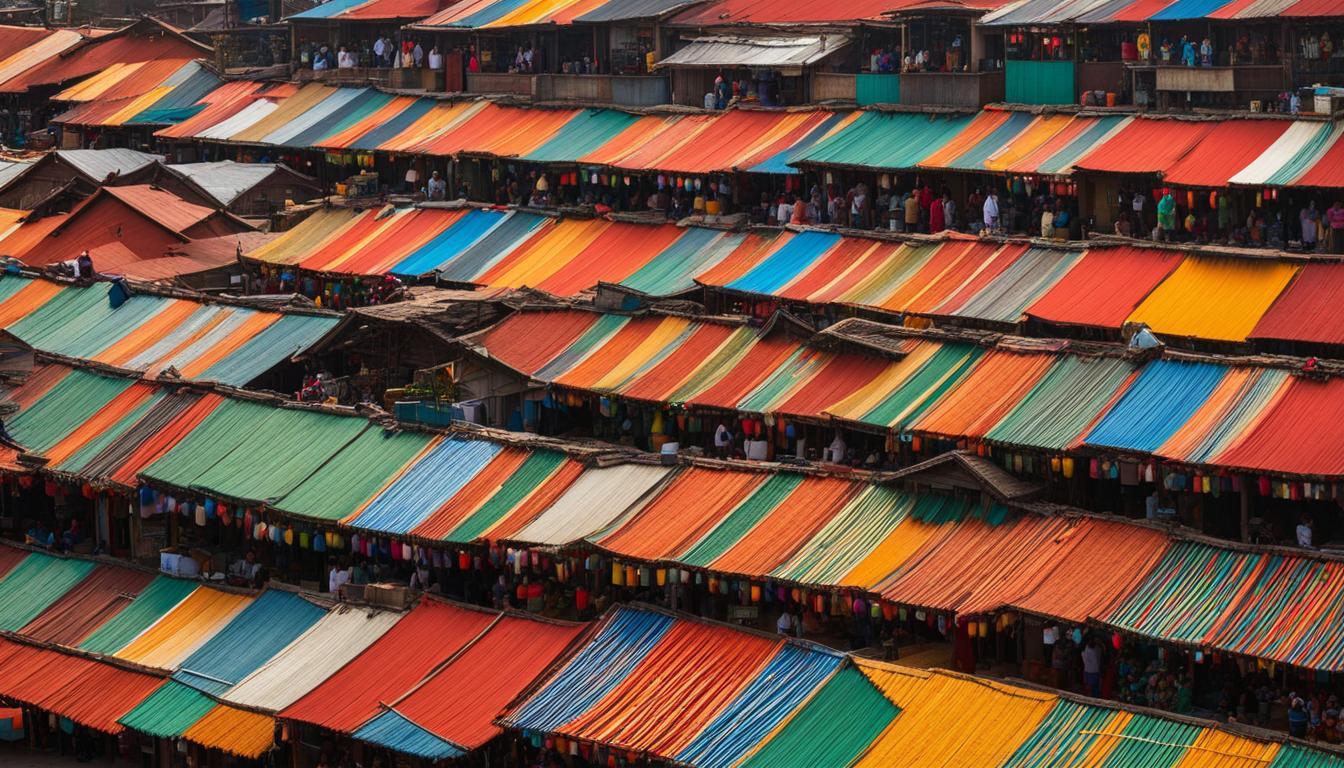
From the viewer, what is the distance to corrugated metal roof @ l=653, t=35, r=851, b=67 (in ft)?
233

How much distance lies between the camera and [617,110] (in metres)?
74.2

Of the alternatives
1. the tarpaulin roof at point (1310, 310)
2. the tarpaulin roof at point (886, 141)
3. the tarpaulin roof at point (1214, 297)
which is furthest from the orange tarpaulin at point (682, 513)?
the tarpaulin roof at point (886, 141)

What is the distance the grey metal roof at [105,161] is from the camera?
260ft

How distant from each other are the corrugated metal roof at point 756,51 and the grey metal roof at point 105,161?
17.4 metres

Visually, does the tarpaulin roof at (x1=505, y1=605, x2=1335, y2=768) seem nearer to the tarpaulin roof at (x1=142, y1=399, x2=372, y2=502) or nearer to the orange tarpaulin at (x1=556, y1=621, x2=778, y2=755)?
the orange tarpaulin at (x1=556, y1=621, x2=778, y2=755)

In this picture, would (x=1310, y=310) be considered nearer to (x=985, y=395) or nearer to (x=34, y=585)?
(x=985, y=395)

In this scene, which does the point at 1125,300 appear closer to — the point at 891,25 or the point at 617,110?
the point at 891,25

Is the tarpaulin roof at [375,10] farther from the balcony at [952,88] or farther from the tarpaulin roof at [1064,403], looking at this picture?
the tarpaulin roof at [1064,403]

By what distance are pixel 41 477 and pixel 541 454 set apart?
13.7 m

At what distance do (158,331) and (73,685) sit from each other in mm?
13520

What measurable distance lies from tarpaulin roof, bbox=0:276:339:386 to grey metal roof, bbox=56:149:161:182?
1291 cm

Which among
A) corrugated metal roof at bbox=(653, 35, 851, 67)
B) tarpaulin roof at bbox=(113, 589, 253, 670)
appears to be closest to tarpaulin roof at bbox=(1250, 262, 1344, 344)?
tarpaulin roof at bbox=(113, 589, 253, 670)

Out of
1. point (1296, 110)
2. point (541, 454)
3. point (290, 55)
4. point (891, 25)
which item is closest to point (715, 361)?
point (541, 454)

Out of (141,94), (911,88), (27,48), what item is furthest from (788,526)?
(27,48)
